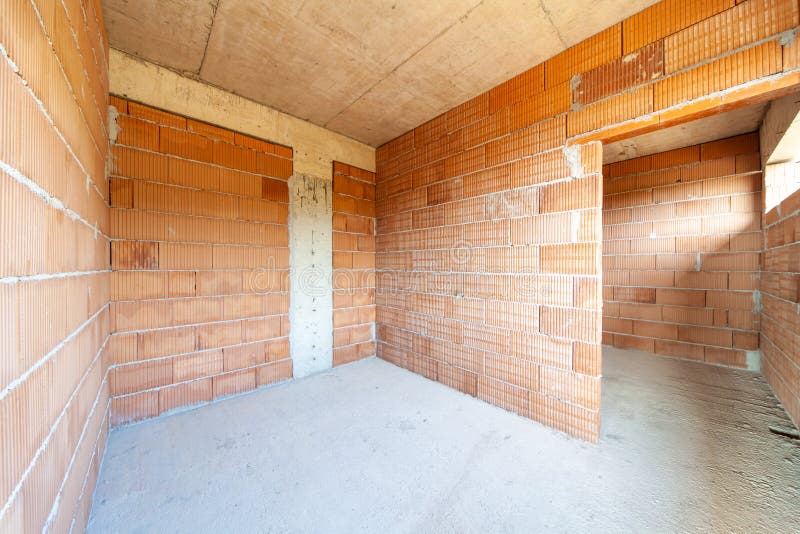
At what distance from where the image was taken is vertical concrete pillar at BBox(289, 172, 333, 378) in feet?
11.1

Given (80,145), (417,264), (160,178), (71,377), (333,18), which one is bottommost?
(71,377)

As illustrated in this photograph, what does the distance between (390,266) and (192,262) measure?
2.12m

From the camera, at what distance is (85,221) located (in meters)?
1.54

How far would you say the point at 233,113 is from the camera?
2953 mm

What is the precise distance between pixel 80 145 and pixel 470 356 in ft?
10.1

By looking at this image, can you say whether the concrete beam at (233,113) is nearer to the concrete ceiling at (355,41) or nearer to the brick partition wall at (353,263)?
the concrete ceiling at (355,41)

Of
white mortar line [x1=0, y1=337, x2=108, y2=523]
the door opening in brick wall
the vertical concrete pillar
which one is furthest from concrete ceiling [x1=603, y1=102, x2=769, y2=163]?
white mortar line [x1=0, y1=337, x2=108, y2=523]

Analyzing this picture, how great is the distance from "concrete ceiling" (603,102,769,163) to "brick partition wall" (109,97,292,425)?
378 cm

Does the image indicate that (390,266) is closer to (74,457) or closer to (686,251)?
(74,457)

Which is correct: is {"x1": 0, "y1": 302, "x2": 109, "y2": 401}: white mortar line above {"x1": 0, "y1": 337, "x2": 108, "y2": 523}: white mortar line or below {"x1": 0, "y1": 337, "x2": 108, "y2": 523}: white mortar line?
above

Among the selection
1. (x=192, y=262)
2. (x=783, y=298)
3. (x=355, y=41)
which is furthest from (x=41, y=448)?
(x=783, y=298)

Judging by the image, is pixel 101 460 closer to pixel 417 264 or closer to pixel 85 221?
pixel 85 221

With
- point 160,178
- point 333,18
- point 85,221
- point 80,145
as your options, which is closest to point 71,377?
point 85,221

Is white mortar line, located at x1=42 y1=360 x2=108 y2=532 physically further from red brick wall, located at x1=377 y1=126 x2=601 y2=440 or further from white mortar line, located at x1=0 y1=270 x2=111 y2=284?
red brick wall, located at x1=377 y1=126 x2=601 y2=440
